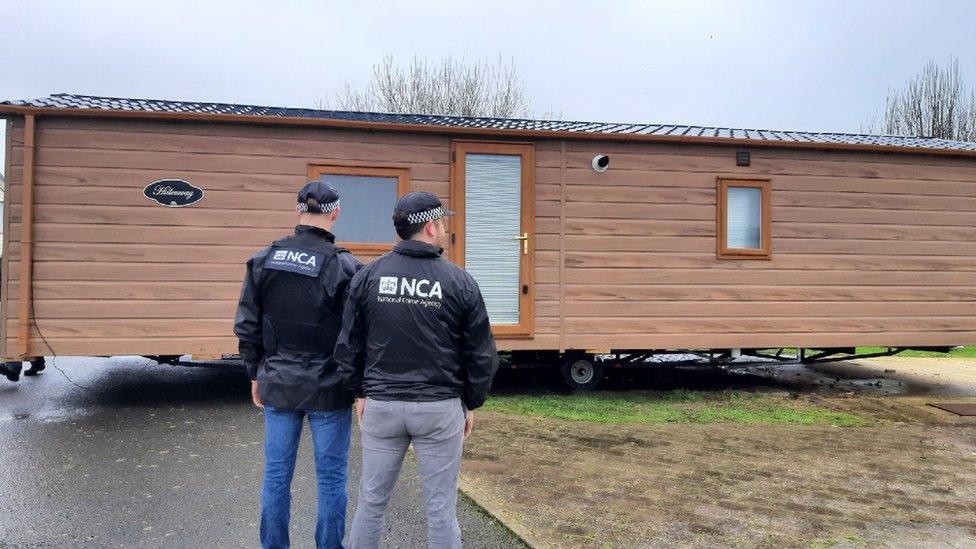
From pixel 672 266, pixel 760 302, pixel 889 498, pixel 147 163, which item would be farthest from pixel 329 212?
pixel 760 302

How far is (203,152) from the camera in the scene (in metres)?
7.15

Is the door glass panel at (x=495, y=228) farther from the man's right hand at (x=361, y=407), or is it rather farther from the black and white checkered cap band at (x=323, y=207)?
the man's right hand at (x=361, y=407)

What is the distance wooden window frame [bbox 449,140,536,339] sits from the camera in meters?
7.56

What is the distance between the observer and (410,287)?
2.77 metres

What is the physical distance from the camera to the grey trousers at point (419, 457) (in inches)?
109

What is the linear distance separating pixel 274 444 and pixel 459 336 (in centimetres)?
96

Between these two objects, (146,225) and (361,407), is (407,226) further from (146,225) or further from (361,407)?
(146,225)

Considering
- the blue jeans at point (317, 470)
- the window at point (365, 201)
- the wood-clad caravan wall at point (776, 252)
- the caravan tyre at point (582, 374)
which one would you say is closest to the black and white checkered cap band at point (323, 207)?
the blue jeans at point (317, 470)

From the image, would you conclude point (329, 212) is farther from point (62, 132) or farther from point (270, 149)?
point (62, 132)

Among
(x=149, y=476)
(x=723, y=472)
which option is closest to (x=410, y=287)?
(x=149, y=476)

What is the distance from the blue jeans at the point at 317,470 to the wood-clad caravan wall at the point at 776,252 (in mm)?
4788

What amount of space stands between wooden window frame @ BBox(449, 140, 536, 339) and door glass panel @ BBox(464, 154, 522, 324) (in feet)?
0.16

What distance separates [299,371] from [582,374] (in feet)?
18.0

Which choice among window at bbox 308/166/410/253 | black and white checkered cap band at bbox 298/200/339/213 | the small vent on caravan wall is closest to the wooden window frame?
window at bbox 308/166/410/253
